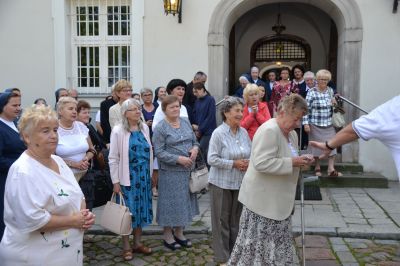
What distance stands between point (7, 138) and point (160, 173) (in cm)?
163

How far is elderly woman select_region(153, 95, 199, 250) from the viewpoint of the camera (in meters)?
4.59

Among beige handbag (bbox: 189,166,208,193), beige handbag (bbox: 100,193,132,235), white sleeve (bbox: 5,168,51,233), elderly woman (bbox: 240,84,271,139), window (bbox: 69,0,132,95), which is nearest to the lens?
white sleeve (bbox: 5,168,51,233)

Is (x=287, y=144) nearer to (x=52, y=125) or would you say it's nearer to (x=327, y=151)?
(x=327, y=151)

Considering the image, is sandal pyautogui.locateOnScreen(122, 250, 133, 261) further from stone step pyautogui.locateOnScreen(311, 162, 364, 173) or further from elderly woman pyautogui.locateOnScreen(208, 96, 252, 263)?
stone step pyautogui.locateOnScreen(311, 162, 364, 173)

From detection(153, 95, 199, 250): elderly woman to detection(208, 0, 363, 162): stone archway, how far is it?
12.9ft

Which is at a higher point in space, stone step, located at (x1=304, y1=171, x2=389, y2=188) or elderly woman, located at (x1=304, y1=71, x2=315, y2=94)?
elderly woman, located at (x1=304, y1=71, x2=315, y2=94)

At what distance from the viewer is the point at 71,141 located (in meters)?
4.40

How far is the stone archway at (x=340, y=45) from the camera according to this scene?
8141mm

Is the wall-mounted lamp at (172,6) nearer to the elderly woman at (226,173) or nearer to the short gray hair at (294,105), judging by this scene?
the elderly woman at (226,173)

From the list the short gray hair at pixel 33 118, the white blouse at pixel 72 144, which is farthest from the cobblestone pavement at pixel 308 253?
the short gray hair at pixel 33 118

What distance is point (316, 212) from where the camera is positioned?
5.96 meters

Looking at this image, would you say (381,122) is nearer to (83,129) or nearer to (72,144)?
(72,144)

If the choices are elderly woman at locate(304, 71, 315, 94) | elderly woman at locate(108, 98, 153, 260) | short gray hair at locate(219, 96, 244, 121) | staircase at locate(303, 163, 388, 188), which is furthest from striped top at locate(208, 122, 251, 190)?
elderly woman at locate(304, 71, 315, 94)

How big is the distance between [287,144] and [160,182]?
173 centimetres
